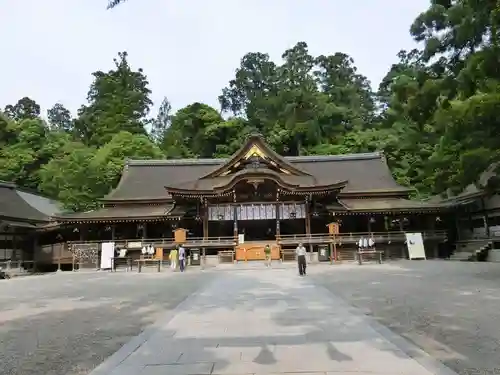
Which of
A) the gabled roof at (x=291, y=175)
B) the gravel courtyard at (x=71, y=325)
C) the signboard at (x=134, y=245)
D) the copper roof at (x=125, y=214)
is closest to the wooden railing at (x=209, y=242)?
the copper roof at (x=125, y=214)

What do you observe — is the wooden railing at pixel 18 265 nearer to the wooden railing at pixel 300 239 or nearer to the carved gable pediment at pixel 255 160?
the wooden railing at pixel 300 239

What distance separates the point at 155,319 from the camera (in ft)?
24.7

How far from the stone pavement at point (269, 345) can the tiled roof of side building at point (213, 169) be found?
24.7m

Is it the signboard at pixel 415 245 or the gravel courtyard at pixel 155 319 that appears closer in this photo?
the gravel courtyard at pixel 155 319

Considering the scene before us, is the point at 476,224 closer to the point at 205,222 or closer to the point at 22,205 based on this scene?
the point at 205,222

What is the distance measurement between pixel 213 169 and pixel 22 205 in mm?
14829

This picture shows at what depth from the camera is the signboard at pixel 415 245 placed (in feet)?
81.4

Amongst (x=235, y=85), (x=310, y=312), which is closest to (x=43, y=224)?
(x=310, y=312)

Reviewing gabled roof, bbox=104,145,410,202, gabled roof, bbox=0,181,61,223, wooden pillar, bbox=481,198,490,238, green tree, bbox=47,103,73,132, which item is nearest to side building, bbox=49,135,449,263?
gabled roof, bbox=104,145,410,202

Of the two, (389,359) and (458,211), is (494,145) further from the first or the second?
(458,211)

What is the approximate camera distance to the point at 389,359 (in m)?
4.54

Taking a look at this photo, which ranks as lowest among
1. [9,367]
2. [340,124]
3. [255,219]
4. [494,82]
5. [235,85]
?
[9,367]

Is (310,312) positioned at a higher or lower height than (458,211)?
lower

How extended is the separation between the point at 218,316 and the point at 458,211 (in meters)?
25.8
